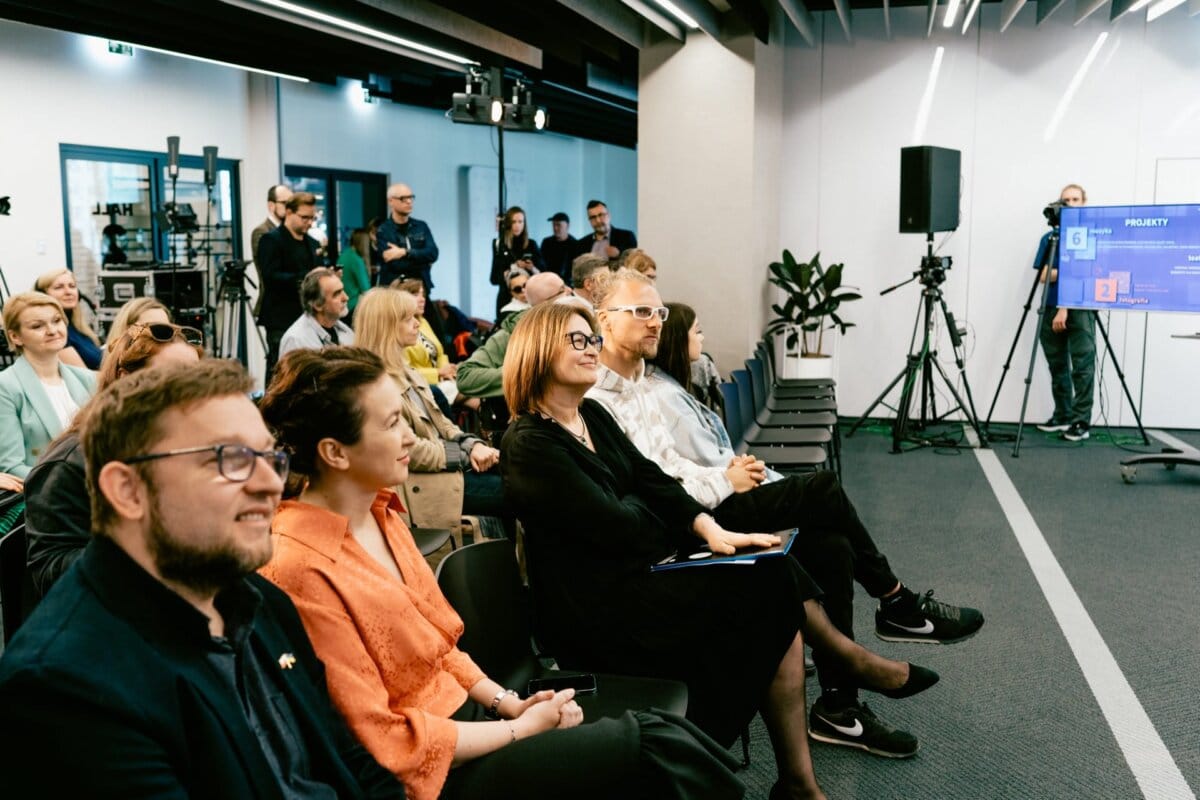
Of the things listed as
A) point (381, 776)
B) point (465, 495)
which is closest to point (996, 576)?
point (465, 495)

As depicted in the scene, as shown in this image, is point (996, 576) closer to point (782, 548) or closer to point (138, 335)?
point (782, 548)

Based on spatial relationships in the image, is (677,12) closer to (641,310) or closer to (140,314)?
(641,310)

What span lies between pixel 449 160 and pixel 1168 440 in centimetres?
997

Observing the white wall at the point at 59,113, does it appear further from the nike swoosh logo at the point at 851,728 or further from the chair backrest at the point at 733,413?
the nike swoosh logo at the point at 851,728

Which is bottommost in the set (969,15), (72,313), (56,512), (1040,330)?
(56,512)

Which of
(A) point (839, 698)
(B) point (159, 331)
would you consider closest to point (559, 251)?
(A) point (839, 698)

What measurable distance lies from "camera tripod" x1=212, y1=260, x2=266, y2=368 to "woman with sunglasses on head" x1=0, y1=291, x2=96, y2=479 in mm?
5675

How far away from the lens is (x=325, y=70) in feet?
36.4

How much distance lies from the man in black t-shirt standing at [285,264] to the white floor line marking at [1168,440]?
600 centimetres

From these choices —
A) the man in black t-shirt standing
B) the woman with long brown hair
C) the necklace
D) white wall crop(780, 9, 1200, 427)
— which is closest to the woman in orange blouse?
the necklace

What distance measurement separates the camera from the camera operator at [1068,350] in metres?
7.72

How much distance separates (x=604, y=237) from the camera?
369 inches

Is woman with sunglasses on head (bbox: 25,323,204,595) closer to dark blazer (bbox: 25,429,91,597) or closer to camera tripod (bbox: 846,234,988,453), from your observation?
dark blazer (bbox: 25,429,91,597)

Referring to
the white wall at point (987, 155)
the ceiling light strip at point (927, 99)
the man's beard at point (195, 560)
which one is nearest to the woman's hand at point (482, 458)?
the man's beard at point (195, 560)
